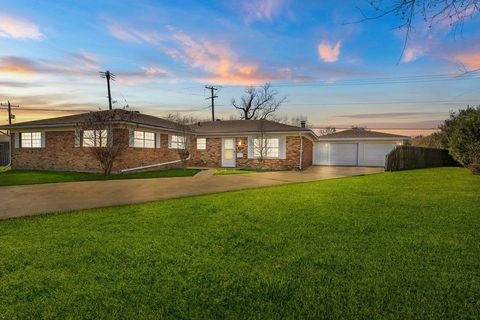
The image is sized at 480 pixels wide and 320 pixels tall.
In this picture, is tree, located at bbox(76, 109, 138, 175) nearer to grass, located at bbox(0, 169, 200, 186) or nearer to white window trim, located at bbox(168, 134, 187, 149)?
grass, located at bbox(0, 169, 200, 186)

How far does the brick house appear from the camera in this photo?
1727 cm

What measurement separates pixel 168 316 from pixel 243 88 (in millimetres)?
43725

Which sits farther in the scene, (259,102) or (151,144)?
(259,102)

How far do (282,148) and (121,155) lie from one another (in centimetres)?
1062

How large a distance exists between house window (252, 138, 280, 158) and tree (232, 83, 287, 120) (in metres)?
23.3

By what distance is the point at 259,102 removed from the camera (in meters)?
44.9

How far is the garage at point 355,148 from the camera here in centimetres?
2639

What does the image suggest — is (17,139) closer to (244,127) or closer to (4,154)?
(4,154)

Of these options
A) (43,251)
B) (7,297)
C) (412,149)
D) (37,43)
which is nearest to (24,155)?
(37,43)

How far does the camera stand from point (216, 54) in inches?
643

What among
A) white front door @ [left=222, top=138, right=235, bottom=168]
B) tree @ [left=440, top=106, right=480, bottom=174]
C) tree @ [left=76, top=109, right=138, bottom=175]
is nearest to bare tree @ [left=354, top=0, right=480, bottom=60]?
tree @ [left=440, top=106, right=480, bottom=174]

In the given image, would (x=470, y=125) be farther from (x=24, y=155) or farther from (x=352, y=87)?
(x=24, y=155)

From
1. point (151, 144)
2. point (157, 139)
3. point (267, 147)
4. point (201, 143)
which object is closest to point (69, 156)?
point (151, 144)

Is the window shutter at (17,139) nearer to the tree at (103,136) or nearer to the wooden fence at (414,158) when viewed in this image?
the tree at (103,136)
